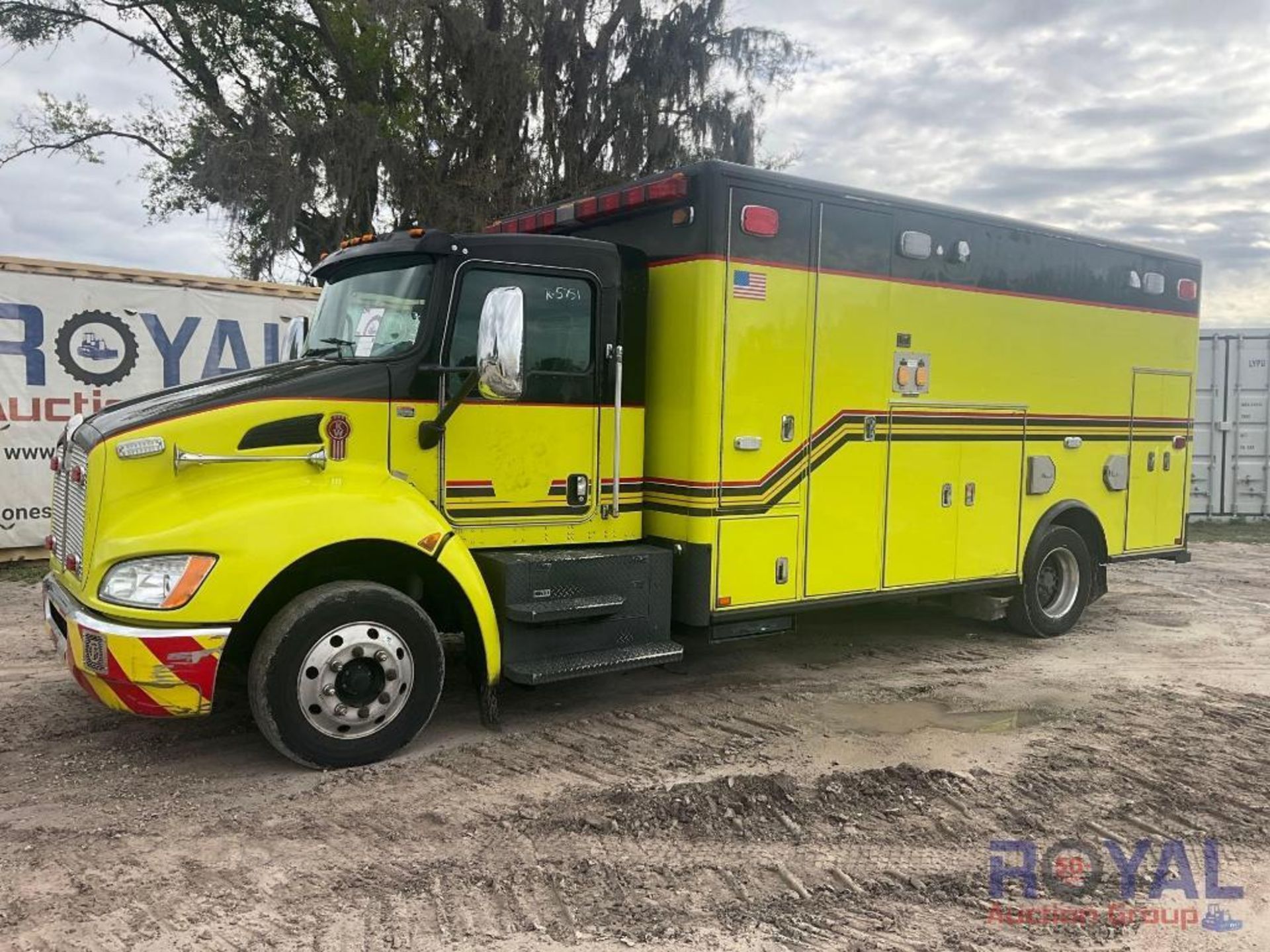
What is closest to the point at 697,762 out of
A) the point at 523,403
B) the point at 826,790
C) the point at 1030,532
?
the point at 826,790

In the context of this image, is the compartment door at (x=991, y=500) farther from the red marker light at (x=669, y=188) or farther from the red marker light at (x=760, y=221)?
the red marker light at (x=669, y=188)

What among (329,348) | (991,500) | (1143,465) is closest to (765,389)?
(991,500)

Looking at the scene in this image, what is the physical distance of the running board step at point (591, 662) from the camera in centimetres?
522

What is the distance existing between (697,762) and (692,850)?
0.99m

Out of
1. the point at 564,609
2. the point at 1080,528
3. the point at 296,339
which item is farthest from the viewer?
the point at 1080,528

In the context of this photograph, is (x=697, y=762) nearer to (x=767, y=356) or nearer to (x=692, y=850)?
(x=692, y=850)

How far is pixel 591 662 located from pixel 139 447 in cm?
247

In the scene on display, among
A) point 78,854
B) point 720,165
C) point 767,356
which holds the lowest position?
point 78,854

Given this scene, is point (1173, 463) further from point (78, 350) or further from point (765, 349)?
point (78, 350)

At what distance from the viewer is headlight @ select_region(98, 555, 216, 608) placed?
4.32 meters

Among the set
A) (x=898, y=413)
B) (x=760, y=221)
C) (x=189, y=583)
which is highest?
(x=760, y=221)

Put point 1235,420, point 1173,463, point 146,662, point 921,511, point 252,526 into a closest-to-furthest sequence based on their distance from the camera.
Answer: point 146,662 < point 252,526 < point 921,511 < point 1173,463 < point 1235,420

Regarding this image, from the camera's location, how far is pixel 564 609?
536 cm

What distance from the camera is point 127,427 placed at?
4.55 meters
